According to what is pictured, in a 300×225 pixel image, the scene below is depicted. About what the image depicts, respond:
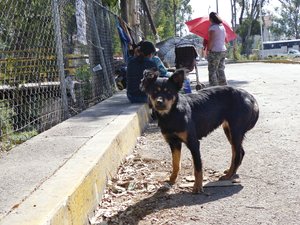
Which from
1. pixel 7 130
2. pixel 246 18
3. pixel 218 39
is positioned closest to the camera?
pixel 7 130

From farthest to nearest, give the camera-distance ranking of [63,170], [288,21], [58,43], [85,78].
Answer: [288,21] → [85,78] → [58,43] → [63,170]

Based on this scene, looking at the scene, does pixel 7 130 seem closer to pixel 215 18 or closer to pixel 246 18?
pixel 215 18

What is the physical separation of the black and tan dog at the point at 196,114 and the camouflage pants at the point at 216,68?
22.5ft

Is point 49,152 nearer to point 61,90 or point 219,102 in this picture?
point 219,102

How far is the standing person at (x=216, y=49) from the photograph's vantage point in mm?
11891

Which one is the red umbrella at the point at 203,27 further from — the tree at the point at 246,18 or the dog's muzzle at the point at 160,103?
the tree at the point at 246,18

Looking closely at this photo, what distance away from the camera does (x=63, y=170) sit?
407 cm

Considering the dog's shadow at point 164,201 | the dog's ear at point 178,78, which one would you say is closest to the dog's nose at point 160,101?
the dog's ear at point 178,78

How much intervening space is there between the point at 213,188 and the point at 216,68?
7550mm

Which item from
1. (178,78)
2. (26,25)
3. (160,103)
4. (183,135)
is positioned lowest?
(183,135)

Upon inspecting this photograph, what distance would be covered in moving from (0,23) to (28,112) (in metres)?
1.25

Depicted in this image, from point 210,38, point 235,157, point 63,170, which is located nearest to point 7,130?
point 63,170

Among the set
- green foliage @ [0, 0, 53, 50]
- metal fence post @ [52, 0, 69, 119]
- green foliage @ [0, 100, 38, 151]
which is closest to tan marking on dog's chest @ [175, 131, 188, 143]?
green foliage @ [0, 100, 38, 151]

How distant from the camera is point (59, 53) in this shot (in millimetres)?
7031
